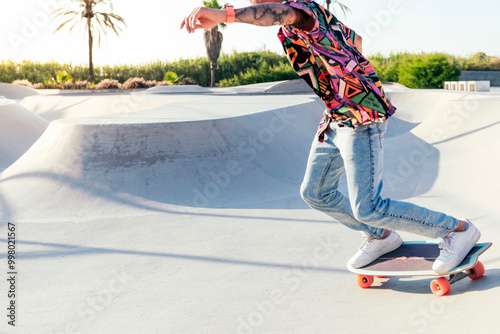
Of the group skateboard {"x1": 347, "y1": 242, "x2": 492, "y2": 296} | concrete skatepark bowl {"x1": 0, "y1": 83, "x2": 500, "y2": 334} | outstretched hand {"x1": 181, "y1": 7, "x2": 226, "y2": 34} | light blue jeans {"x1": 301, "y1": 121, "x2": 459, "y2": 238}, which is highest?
Result: outstretched hand {"x1": 181, "y1": 7, "x2": 226, "y2": 34}

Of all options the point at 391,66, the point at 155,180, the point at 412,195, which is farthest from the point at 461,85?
the point at 155,180

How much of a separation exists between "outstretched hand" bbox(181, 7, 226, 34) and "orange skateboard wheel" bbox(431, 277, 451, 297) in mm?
1969

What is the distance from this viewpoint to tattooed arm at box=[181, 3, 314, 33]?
7.11ft

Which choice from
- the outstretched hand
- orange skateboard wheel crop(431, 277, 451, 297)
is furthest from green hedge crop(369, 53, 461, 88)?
the outstretched hand

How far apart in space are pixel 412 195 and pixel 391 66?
2873cm

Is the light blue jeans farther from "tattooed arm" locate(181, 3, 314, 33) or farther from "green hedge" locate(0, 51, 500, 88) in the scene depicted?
"green hedge" locate(0, 51, 500, 88)

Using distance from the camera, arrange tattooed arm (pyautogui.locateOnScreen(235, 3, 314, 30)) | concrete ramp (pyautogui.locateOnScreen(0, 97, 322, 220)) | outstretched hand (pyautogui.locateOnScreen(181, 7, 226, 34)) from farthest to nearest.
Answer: concrete ramp (pyautogui.locateOnScreen(0, 97, 322, 220)), tattooed arm (pyautogui.locateOnScreen(235, 3, 314, 30)), outstretched hand (pyautogui.locateOnScreen(181, 7, 226, 34))

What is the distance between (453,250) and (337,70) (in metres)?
1.26

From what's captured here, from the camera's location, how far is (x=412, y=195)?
20.2ft

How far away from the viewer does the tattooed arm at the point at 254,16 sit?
7.11 feet

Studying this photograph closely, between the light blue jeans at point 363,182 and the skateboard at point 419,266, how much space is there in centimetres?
23

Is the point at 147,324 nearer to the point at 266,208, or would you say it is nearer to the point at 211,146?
the point at 266,208

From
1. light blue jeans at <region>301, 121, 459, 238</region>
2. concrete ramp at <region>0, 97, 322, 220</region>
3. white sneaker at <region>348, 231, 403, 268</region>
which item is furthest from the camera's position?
concrete ramp at <region>0, 97, 322, 220</region>

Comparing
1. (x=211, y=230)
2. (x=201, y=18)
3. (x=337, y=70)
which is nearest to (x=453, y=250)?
(x=337, y=70)
